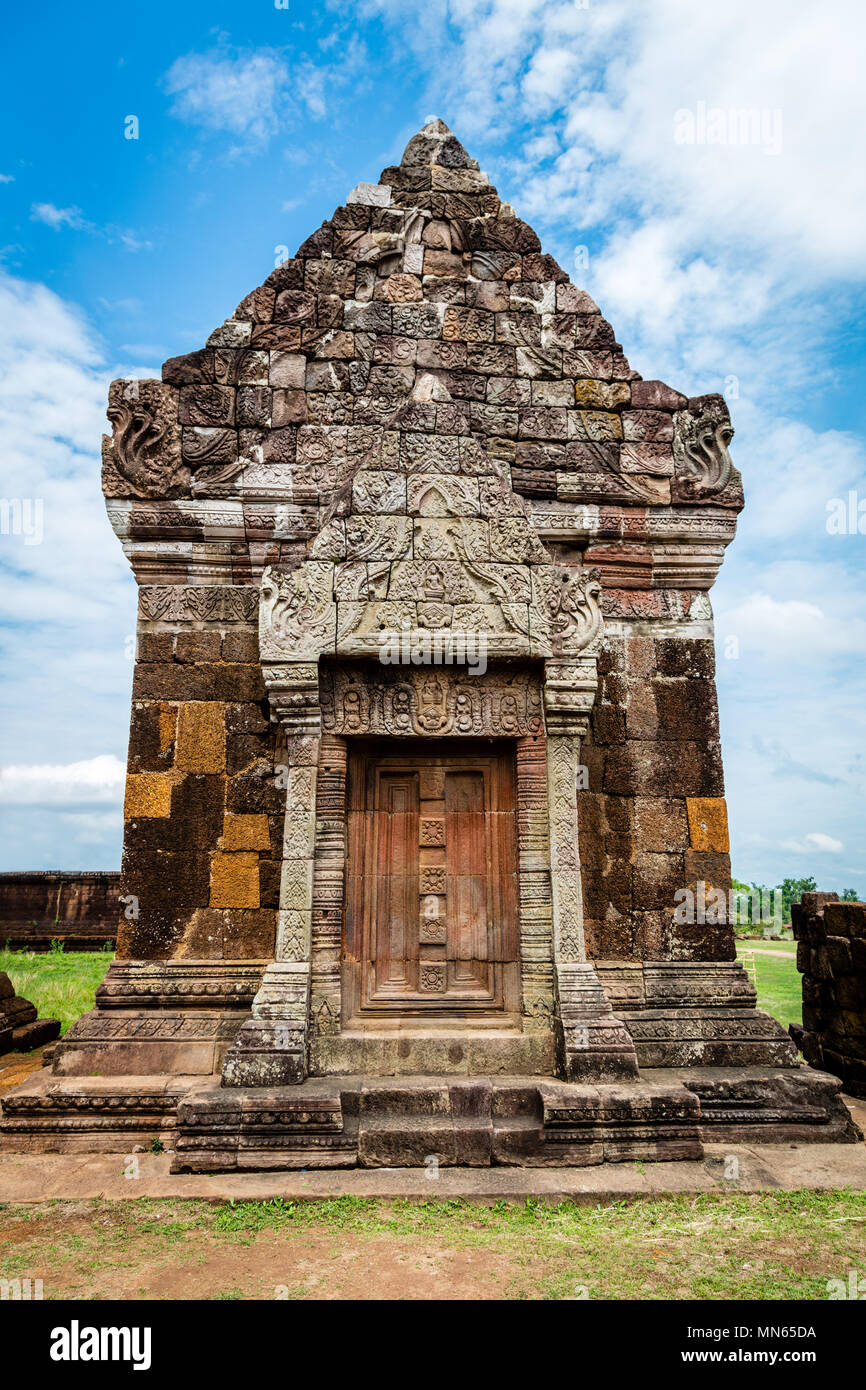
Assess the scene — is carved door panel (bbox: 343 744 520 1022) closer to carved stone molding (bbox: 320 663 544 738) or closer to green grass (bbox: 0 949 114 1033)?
carved stone molding (bbox: 320 663 544 738)

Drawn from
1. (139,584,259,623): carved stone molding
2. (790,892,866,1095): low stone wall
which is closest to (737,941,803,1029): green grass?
(790,892,866,1095): low stone wall

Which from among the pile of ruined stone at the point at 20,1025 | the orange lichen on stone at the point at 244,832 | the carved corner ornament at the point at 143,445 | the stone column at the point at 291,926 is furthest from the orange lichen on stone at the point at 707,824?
the pile of ruined stone at the point at 20,1025

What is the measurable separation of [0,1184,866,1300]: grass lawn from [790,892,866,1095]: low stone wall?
3.32m

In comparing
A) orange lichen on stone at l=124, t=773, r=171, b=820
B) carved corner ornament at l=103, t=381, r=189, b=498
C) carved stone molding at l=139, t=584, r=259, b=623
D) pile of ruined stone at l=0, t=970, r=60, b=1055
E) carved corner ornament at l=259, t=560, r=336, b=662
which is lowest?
pile of ruined stone at l=0, t=970, r=60, b=1055

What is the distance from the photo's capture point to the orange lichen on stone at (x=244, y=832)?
6.96m

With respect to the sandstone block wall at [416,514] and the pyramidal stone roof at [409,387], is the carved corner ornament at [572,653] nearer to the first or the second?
the sandstone block wall at [416,514]

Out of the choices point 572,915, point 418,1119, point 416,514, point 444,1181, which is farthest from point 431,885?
point 416,514

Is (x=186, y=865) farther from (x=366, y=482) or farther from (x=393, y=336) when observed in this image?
(x=393, y=336)

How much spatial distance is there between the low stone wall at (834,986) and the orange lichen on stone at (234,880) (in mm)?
5602

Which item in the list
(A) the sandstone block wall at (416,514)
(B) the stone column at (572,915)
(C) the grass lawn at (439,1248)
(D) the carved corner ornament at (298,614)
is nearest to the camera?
(C) the grass lawn at (439,1248)

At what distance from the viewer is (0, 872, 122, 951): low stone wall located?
16812 mm

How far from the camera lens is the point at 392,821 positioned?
6668 millimetres

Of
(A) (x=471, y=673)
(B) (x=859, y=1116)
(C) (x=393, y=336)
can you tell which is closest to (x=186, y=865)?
(A) (x=471, y=673)

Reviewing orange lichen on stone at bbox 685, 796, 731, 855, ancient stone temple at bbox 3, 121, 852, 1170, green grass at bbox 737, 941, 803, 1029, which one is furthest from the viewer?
green grass at bbox 737, 941, 803, 1029
